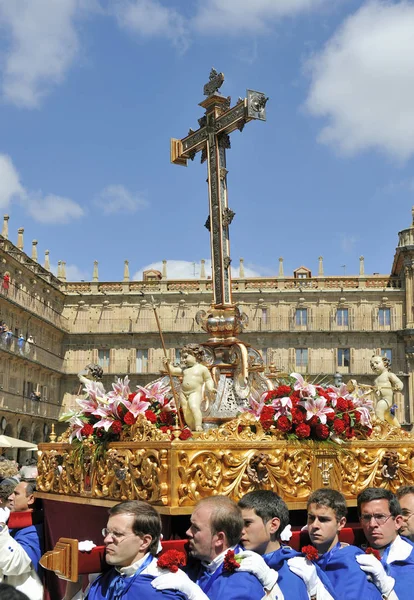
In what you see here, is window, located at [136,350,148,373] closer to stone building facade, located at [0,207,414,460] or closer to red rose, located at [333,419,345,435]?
stone building facade, located at [0,207,414,460]

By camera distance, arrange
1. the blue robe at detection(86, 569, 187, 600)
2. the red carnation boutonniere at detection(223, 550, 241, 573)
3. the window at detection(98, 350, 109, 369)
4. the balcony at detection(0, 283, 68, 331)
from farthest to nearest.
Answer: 1. the window at detection(98, 350, 109, 369)
2. the balcony at detection(0, 283, 68, 331)
3. the red carnation boutonniere at detection(223, 550, 241, 573)
4. the blue robe at detection(86, 569, 187, 600)

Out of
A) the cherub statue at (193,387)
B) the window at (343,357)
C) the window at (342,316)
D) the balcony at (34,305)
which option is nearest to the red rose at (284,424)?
the cherub statue at (193,387)

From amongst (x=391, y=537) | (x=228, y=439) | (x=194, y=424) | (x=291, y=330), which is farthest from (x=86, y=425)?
(x=291, y=330)

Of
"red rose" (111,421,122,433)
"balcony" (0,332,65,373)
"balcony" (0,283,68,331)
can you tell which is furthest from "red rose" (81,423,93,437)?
"balcony" (0,283,68,331)

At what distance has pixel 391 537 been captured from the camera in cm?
413

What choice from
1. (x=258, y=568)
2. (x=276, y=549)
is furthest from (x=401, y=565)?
(x=258, y=568)

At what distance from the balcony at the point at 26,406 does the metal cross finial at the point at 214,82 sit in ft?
105

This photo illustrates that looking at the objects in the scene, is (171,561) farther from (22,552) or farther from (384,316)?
(384,316)

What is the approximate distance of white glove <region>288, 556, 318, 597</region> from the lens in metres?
3.73

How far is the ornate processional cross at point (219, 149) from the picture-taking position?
791 cm

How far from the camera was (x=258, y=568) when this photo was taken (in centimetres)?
345

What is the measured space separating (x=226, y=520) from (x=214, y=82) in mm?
6286

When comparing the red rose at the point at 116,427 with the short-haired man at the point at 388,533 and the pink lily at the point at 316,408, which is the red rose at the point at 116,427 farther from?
the short-haired man at the point at 388,533

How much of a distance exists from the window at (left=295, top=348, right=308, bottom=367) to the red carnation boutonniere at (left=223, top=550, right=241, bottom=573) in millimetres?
47482
